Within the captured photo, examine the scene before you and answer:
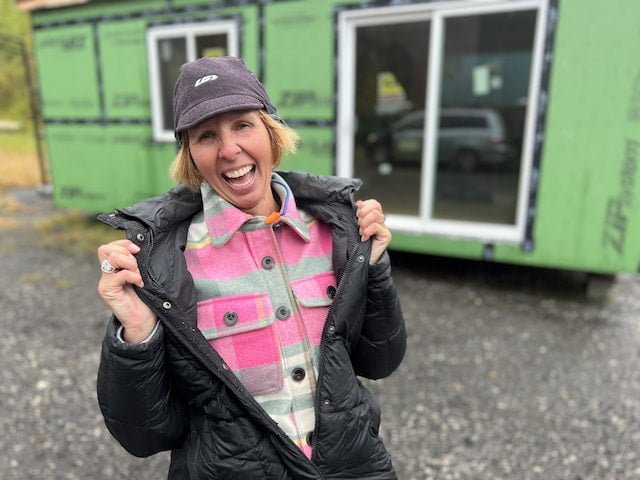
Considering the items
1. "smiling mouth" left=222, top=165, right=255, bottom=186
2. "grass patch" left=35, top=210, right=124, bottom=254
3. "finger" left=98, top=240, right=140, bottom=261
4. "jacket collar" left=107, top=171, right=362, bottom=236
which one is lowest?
"grass patch" left=35, top=210, right=124, bottom=254

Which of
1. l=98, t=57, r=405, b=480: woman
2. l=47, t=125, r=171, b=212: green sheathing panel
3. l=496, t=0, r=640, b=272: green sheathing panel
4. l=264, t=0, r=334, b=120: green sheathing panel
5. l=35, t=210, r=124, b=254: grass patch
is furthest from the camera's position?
l=35, t=210, r=124, b=254: grass patch

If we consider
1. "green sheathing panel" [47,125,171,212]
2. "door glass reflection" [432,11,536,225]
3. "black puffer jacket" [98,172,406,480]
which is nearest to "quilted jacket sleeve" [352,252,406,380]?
"black puffer jacket" [98,172,406,480]

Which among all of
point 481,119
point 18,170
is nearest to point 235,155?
point 481,119

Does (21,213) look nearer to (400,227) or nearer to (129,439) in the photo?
(400,227)

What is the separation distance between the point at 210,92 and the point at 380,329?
2.91 feet

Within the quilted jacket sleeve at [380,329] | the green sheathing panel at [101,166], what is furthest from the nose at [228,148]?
the green sheathing panel at [101,166]

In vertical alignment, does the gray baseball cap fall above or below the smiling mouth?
above

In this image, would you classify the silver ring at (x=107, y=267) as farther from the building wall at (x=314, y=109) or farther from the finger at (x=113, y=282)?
the building wall at (x=314, y=109)

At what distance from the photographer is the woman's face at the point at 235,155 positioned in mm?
1471

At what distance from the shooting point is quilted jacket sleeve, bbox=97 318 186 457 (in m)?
1.32

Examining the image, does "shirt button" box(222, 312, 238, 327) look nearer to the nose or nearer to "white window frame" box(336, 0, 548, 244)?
the nose

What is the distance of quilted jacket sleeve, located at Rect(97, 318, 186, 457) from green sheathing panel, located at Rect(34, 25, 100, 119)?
718 centimetres

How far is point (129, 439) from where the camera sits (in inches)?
58.0

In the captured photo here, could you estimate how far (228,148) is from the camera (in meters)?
1.46
